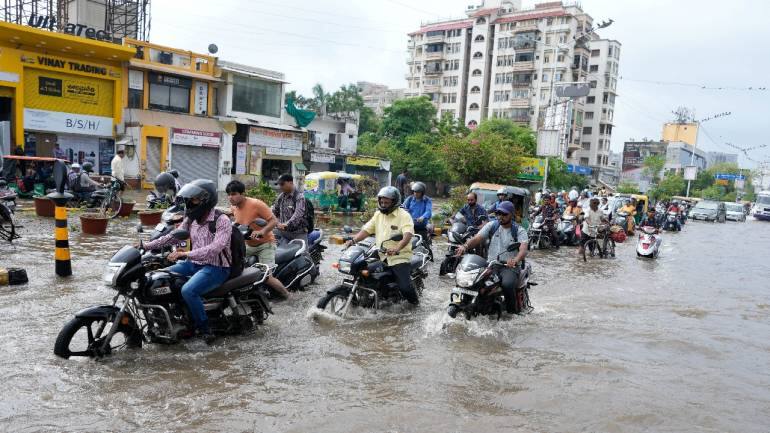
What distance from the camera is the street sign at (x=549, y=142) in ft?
96.3

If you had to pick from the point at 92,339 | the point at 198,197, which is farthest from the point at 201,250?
the point at 92,339

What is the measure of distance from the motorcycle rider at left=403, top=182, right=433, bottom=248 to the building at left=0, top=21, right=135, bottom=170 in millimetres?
17714

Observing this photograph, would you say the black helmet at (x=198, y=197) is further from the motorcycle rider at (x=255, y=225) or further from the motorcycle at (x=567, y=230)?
the motorcycle at (x=567, y=230)

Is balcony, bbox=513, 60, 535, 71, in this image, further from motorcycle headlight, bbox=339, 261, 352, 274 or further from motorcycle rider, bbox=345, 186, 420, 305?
motorcycle headlight, bbox=339, 261, 352, 274

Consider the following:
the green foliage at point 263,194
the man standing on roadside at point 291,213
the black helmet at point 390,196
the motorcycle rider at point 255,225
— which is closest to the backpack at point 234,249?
the motorcycle rider at point 255,225

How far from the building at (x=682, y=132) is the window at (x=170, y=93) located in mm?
87501

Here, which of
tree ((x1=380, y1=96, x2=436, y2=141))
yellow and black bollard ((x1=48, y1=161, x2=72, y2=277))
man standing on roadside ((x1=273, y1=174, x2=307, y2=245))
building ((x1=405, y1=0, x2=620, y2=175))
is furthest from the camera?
building ((x1=405, y1=0, x2=620, y2=175))

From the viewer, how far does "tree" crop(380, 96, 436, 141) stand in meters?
54.4

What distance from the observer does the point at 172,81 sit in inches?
1139

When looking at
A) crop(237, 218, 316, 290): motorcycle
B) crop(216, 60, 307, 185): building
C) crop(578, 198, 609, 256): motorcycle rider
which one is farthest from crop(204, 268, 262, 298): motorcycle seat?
crop(216, 60, 307, 185): building

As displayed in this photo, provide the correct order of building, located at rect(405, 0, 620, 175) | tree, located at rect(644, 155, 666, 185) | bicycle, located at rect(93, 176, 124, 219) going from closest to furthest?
bicycle, located at rect(93, 176, 124, 219), tree, located at rect(644, 155, 666, 185), building, located at rect(405, 0, 620, 175)

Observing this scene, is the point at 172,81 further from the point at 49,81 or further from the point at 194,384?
the point at 194,384

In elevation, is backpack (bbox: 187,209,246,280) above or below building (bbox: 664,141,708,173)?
below

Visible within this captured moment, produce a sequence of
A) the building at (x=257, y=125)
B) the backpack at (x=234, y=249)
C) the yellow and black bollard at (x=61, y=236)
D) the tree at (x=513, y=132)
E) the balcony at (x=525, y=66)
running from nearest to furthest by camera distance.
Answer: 1. the backpack at (x=234, y=249)
2. the yellow and black bollard at (x=61, y=236)
3. the building at (x=257, y=125)
4. the tree at (x=513, y=132)
5. the balcony at (x=525, y=66)
